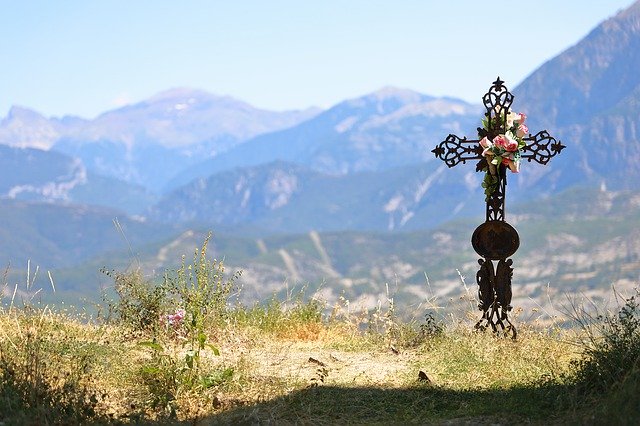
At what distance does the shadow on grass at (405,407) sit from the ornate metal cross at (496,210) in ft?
9.20

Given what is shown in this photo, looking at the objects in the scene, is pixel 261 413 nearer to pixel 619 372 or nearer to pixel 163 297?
pixel 619 372

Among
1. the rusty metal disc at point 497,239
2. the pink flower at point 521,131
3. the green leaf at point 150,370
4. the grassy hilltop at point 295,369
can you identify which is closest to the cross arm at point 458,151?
the pink flower at point 521,131

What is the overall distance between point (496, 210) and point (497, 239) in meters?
0.45

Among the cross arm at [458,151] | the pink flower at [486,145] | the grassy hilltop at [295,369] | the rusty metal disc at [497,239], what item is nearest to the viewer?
the grassy hilltop at [295,369]

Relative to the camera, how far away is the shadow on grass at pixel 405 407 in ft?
24.8

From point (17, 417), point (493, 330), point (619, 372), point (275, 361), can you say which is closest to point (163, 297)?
point (275, 361)

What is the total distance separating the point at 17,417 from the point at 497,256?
657 cm

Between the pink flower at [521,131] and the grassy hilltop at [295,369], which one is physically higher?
the pink flower at [521,131]

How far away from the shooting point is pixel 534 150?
11.6m

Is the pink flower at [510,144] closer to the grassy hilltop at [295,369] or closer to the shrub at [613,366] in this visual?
the grassy hilltop at [295,369]

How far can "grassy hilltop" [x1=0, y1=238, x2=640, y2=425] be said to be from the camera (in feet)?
24.5

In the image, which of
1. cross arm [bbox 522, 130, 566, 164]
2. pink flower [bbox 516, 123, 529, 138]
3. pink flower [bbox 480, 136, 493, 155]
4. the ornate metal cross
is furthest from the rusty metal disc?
pink flower [bbox 516, 123, 529, 138]

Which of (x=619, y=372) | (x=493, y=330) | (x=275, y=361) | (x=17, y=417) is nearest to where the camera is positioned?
(x=17, y=417)

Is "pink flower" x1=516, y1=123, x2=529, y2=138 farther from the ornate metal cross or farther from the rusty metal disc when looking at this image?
the rusty metal disc
